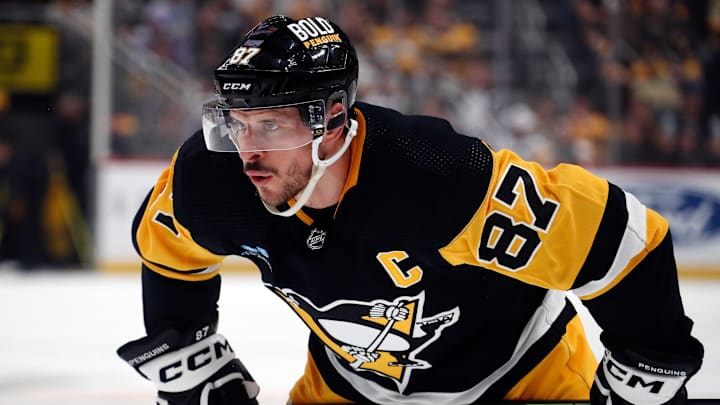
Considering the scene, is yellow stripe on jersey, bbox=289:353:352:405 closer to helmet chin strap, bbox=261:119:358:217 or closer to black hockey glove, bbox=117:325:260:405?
Result: black hockey glove, bbox=117:325:260:405

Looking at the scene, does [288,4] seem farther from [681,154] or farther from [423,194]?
[423,194]

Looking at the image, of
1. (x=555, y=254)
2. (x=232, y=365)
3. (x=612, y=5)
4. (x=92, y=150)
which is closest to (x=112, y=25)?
(x=92, y=150)

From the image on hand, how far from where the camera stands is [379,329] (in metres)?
1.94

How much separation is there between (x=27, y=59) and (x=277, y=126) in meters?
6.86

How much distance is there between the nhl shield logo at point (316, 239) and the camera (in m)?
1.81

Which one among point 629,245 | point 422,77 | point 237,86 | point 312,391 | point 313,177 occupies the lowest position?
point 422,77

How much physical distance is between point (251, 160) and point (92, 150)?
20.8ft

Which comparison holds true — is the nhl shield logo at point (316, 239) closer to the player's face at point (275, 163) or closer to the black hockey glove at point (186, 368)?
the player's face at point (275, 163)

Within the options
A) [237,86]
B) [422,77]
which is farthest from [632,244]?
[422,77]

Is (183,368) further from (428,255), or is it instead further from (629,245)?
(629,245)

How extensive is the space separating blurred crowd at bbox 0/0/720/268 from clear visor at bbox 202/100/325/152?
6031 mm

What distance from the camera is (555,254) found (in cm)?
171

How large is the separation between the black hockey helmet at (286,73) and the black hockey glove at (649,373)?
694mm

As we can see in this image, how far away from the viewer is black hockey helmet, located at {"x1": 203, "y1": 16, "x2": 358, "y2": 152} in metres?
1.73
